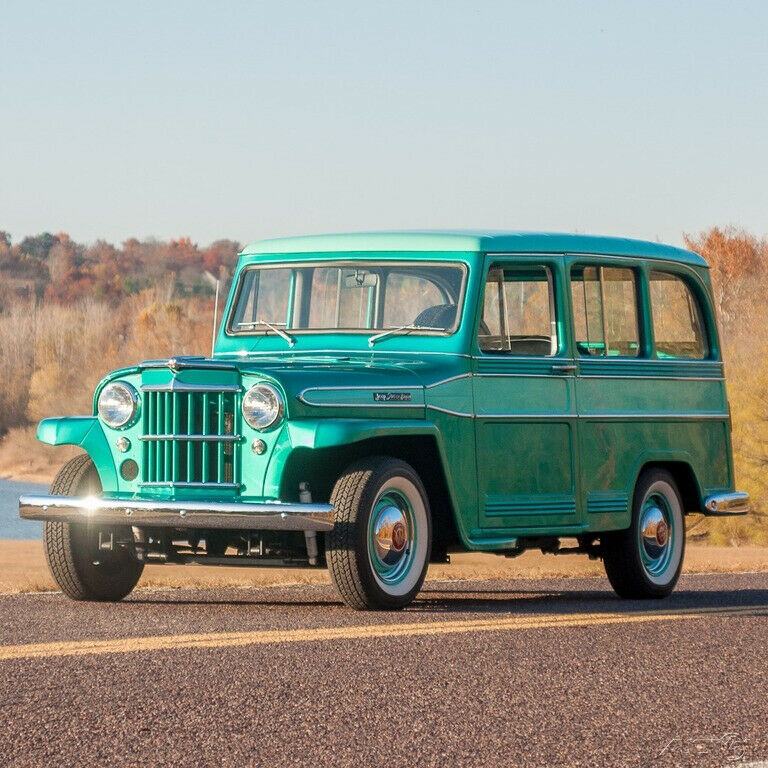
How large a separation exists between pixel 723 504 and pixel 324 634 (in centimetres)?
502

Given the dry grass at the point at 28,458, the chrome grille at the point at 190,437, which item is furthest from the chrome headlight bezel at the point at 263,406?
the dry grass at the point at 28,458

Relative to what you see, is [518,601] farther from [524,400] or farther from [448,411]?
[448,411]

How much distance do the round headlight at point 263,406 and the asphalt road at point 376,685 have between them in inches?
40.5

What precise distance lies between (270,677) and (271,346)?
4441 mm

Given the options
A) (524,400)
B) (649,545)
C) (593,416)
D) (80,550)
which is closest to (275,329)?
(524,400)

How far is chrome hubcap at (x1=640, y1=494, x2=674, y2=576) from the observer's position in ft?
37.7

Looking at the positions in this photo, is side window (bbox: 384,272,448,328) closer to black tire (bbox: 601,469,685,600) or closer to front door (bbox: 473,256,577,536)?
front door (bbox: 473,256,577,536)

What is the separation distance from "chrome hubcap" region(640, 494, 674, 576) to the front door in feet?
3.19

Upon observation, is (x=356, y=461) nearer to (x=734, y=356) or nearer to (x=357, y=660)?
(x=357, y=660)

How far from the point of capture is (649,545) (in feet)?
37.9

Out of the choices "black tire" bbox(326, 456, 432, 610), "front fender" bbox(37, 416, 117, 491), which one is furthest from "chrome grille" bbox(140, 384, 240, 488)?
"black tire" bbox(326, 456, 432, 610)

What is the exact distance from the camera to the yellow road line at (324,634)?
7.23 m

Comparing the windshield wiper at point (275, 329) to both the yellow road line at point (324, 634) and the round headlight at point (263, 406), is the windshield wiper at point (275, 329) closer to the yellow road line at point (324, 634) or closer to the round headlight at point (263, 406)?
the round headlight at point (263, 406)

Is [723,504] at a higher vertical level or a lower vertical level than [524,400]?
lower
